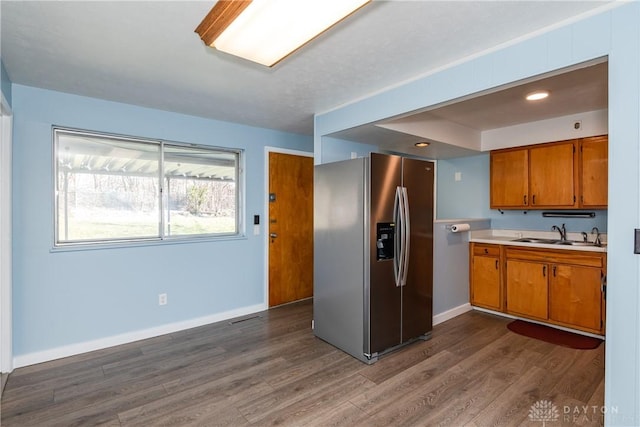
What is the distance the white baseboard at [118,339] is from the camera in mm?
2650

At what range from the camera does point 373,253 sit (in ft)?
8.80

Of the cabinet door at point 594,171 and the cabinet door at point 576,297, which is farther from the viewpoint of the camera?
the cabinet door at point 594,171

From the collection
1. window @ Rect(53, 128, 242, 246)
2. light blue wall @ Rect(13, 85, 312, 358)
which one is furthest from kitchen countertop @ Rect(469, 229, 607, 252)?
window @ Rect(53, 128, 242, 246)

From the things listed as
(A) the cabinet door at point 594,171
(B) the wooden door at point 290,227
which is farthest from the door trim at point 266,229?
(A) the cabinet door at point 594,171

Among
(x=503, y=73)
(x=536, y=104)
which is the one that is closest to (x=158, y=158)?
(x=503, y=73)

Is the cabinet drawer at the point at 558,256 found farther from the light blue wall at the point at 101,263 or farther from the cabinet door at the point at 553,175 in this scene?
the light blue wall at the point at 101,263

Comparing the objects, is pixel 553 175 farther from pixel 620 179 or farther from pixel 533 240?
pixel 620 179

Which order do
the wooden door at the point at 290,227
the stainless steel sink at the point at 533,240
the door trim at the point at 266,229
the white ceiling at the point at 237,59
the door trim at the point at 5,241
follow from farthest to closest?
the wooden door at the point at 290,227
the door trim at the point at 266,229
the stainless steel sink at the point at 533,240
the door trim at the point at 5,241
the white ceiling at the point at 237,59

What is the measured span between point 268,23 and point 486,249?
3542 mm

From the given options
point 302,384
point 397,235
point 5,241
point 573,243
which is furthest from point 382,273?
point 5,241

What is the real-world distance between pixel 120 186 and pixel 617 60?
3.77 m

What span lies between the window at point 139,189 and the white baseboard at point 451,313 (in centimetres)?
Answer: 252

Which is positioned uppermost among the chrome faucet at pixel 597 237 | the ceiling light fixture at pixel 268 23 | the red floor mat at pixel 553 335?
the ceiling light fixture at pixel 268 23

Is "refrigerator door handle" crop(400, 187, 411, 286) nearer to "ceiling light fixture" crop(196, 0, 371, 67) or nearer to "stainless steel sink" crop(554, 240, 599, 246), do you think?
"ceiling light fixture" crop(196, 0, 371, 67)
